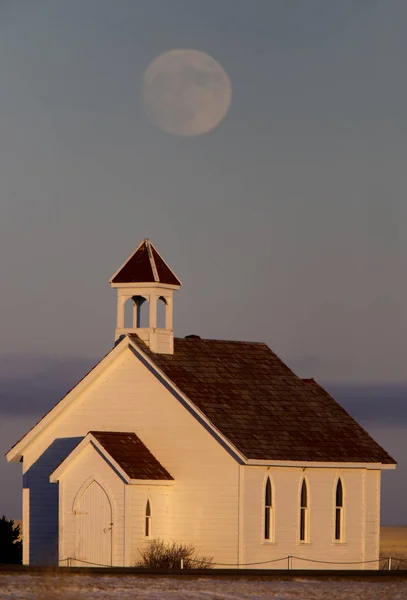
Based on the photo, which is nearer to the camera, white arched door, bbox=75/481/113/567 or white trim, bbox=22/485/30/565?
white arched door, bbox=75/481/113/567

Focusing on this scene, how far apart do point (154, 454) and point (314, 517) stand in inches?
217

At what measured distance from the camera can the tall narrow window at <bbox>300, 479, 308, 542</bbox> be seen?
59.2m

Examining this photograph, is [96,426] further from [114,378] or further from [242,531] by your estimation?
[242,531]

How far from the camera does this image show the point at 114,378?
59.9 meters

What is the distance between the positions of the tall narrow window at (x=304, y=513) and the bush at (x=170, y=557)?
353 centimetres

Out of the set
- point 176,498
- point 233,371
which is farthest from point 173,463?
point 233,371

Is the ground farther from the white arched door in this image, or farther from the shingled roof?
the white arched door

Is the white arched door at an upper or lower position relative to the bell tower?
lower

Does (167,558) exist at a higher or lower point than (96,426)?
lower

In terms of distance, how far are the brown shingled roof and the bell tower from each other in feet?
11.4

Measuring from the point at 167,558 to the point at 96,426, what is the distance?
5610 millimetres

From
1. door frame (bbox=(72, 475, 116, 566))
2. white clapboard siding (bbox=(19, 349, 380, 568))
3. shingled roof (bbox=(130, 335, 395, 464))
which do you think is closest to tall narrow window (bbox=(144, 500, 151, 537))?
white clapboard siding (bbox=(19, 349, 380, 568))

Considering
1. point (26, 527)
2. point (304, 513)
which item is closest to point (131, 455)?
point (26, 527)

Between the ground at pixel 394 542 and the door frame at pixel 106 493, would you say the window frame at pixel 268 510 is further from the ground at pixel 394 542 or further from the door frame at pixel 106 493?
the ground at pixel 394 542
